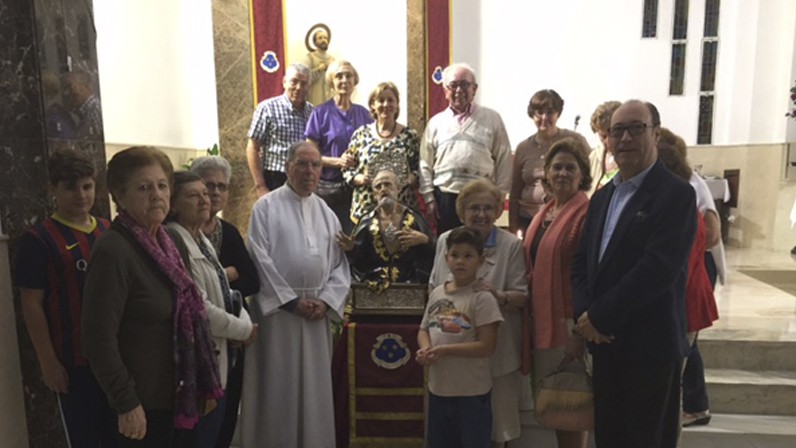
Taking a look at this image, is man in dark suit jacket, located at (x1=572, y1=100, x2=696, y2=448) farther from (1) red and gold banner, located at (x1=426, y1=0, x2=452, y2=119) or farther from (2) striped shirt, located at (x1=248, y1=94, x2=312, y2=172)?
(1) red and gold banner, located at (x1=426, y1=0, x2=452, y2=119)

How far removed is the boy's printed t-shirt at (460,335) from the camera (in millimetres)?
2418

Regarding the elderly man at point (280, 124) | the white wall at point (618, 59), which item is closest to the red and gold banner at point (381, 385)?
the elderly man at point (280, 124)

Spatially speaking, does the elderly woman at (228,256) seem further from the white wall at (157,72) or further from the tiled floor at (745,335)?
the white wall at (157,72)

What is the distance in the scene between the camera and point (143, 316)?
1690 mm

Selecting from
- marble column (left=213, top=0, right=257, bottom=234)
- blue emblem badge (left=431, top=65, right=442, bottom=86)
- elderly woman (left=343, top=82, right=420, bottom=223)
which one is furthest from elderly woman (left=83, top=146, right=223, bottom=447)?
blue emblem badge (left=431, top=65, right=442, bottom=86)

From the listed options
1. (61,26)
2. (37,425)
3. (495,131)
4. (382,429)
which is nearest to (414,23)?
(495,131)

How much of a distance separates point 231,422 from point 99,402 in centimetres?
67

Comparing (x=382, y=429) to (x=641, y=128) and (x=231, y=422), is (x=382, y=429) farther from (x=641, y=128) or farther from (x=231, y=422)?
(x=641, y=128)

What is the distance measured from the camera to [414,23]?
6.49 meters

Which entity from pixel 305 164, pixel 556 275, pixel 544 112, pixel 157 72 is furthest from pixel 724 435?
pixel 157 72

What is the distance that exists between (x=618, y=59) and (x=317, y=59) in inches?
197

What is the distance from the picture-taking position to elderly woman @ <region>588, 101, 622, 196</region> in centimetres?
315

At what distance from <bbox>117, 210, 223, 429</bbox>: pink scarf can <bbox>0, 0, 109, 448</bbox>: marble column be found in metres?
1.12

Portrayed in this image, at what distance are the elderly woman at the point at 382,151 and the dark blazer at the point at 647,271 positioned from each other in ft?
5.12
